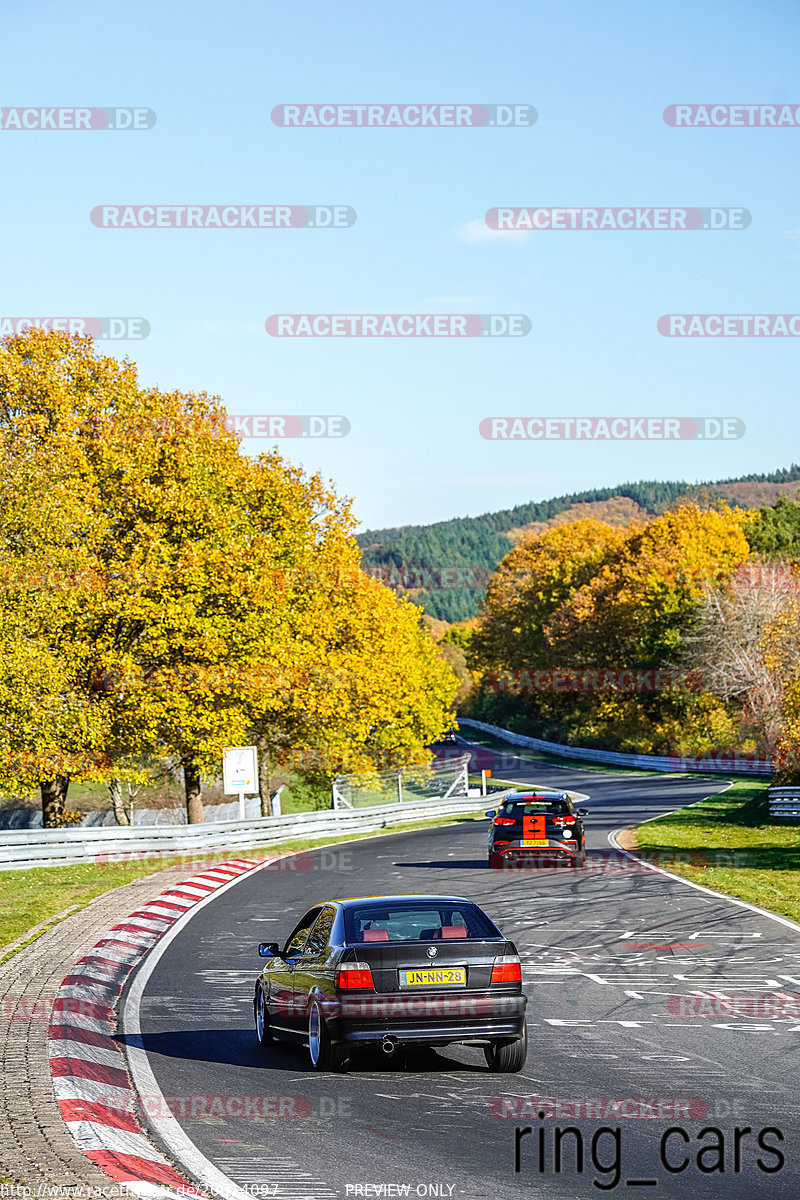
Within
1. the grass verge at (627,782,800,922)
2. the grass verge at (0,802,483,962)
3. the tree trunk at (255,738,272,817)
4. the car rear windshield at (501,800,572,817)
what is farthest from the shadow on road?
the tree trunk at (255,738,272,817)

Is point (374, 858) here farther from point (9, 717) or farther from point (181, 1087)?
point (181, 1087)

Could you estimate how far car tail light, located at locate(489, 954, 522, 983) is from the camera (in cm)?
959

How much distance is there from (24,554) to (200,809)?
12.1 metres

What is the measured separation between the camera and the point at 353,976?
31.2ft

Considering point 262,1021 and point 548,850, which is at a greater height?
point 262,1021

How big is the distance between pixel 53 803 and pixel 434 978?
30022mm

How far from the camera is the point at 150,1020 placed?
12219 mm

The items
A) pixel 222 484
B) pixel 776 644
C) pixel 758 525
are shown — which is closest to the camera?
pixel 222 484

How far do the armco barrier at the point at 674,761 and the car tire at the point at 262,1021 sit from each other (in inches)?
1870

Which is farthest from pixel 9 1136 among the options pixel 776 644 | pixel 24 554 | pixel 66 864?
pixel 776 644

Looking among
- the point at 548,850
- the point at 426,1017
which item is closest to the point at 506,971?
the point at 426,1017

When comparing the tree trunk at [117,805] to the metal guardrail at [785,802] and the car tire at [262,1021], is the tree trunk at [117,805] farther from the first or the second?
the car tire at [262,1021]

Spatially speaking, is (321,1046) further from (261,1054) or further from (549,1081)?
(549,1081)

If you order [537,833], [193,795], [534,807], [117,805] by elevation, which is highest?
[534,807]
